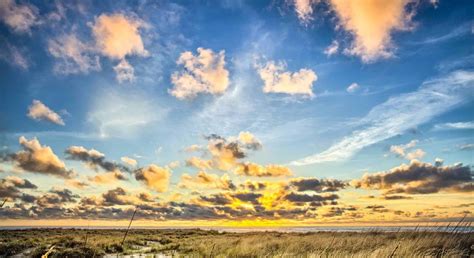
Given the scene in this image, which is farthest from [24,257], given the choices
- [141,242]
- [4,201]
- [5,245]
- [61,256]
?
[4,201]

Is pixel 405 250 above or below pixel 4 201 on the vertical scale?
below

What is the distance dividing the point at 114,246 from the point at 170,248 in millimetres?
4278

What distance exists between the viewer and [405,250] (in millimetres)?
10648

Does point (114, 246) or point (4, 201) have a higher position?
point (4, 201)

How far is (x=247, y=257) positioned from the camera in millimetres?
16344

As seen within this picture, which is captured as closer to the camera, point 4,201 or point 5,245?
point 4,201

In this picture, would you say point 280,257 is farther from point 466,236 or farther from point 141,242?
point 141,242

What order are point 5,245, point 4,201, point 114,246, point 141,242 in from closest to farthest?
point 4,201 < point 5,245 < point 114,246 < point 141,242

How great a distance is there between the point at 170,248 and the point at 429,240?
20.2 meters

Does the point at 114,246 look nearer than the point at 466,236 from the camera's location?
No

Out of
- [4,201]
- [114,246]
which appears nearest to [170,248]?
[114,246]

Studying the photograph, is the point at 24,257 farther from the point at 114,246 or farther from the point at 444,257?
the point at 444,257

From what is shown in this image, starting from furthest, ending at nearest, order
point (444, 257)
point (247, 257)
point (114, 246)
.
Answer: point (114, 246) → point (247, 257) → point (444, 257)

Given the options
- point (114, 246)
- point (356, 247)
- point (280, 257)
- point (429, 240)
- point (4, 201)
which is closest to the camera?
point (4, 201)
